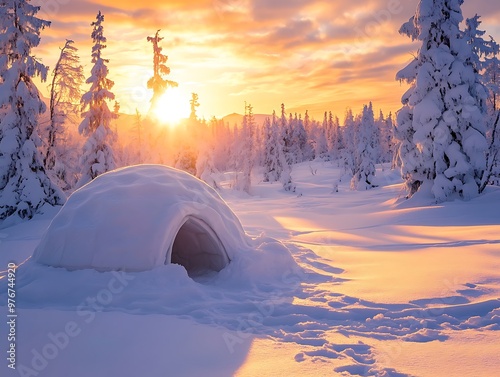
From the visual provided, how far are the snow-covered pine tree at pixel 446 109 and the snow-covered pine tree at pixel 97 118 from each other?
54.5 ft

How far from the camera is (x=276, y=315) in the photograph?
18.6ft

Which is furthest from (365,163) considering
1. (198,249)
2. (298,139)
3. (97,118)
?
(298,139)

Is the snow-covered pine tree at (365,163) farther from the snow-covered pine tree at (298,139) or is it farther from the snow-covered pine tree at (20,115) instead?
the snow-covered pine tree at (298,139)

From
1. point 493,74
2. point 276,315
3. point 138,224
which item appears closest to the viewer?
point 276,315

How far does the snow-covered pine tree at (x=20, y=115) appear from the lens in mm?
17375

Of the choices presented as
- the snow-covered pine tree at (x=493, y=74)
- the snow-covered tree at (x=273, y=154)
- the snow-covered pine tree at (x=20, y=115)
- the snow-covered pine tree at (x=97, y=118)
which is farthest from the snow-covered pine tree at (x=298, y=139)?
the snow-covered pine tree at (x=20, y=115)

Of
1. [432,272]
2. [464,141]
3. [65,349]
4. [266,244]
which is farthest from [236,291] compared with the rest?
[464,141]

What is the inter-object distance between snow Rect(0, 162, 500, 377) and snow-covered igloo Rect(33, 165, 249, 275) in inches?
11.4

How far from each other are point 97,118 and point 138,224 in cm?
1729

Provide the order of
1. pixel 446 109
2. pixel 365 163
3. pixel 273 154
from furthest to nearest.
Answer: pixel 273 154, pixel 365 163, pixel 446 109

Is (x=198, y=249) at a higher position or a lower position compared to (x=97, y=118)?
lower

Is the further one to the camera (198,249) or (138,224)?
(198,249)

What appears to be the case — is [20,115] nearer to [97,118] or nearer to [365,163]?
[97,118]

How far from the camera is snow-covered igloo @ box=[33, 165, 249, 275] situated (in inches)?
261
